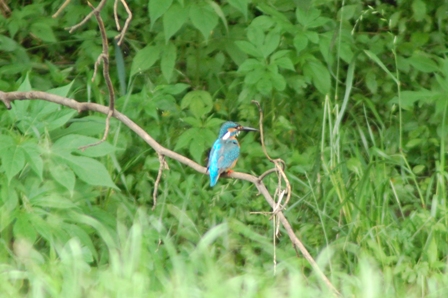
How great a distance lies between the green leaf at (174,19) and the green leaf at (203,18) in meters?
0.05

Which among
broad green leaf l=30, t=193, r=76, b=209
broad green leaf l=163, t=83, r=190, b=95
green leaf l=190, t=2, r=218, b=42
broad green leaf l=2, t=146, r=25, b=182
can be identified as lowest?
broad green leaf l=163, t=83, r=190, b=95

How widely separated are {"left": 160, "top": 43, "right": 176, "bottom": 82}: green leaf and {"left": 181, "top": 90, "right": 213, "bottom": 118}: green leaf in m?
0.29

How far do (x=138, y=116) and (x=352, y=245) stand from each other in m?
1.51

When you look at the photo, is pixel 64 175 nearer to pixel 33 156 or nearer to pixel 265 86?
pixel 33 156

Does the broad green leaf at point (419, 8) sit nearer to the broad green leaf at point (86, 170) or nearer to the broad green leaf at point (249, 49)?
the broad green leaf at point (249, 49)

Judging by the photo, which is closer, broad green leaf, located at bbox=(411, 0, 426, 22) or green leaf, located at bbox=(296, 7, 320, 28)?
green leaf, located at bbox=(296, 7, 320, 28)

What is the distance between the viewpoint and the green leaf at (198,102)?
4824 millimetres

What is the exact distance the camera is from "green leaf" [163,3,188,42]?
4.24 meters

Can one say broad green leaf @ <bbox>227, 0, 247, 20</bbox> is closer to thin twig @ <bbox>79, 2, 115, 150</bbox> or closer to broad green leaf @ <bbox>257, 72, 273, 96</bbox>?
broad green leaf @ <bbox>257, 72, 273, 96</bbox>

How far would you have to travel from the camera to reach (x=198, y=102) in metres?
4.89

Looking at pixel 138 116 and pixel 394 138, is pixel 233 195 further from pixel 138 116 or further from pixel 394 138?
pixel 394 138

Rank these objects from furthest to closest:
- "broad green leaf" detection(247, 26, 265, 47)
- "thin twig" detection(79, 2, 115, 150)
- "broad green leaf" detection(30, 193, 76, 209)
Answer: "broad green leaf" detection(247, 26, 265, 47) → "broad green leaf" detection(30, 193, 76, 209) → "thin twig" detection(79, 2, 115, 150)

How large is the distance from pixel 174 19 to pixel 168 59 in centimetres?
45

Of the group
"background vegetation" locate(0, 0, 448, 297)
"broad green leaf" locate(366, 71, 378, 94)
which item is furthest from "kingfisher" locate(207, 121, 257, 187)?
"broad green leaf" locate(366, 71, 378, 94)
